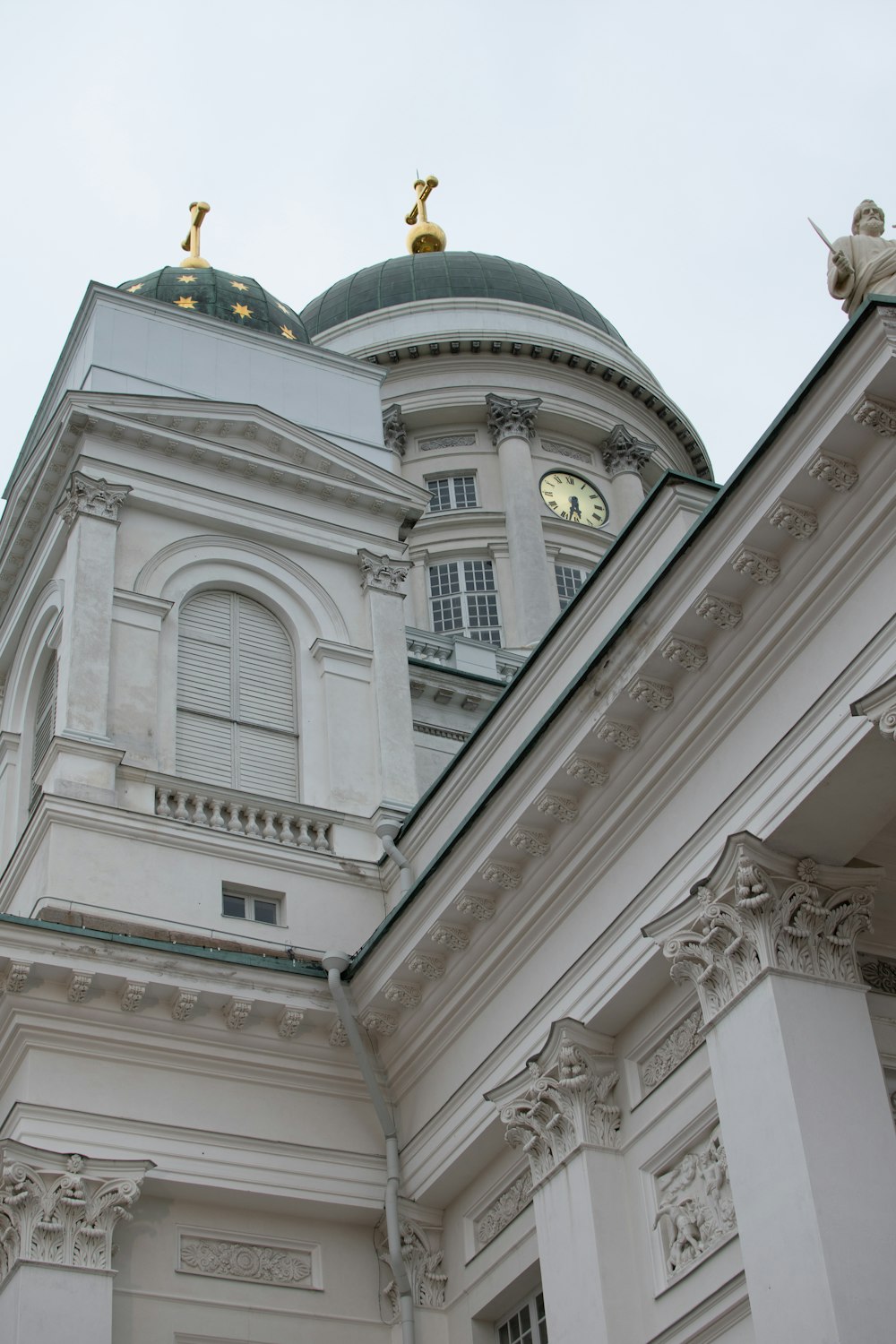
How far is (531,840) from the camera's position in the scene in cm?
1401

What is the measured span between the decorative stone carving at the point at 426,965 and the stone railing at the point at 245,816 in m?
3.00

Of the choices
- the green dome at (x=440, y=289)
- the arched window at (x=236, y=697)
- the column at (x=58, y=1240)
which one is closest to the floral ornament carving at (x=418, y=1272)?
the column at (x=58, y=1240)

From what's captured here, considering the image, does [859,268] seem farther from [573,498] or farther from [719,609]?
[573,498]

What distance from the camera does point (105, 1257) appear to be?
14000 mm

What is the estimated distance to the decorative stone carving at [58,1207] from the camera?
45.3ft

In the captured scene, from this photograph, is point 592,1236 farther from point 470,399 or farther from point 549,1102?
point 470,399

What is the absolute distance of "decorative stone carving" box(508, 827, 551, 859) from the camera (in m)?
14.0

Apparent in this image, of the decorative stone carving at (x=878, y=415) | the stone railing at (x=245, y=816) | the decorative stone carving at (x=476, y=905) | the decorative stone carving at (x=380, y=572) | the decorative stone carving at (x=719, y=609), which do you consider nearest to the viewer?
the decorative stone carving at (x=878, y=415)

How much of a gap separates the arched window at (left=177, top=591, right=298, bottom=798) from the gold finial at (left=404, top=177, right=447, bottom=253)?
23.9 metres

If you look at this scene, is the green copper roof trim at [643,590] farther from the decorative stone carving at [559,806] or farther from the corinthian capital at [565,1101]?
the corinthian capital at [565,1101]

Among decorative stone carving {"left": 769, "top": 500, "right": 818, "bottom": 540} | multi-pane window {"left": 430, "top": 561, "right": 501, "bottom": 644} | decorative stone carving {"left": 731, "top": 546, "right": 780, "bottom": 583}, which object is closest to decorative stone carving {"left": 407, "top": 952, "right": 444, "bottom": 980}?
decorative stone carving {"left": 731, "top": 546, "right": 780, "bottom": 583}

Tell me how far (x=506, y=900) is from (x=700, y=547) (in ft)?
11.7

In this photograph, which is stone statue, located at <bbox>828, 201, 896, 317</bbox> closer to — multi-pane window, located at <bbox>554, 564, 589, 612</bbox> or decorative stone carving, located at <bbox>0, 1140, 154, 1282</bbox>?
decorative stone carving, located at <bbox>0, 1140, 154, 1282</bbox>

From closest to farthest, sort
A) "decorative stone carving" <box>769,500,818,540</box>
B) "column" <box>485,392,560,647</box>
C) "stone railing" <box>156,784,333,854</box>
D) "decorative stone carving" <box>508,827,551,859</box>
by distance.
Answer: "decorative stone carving" <box>769,500,818,540</box> → "decorative stone carving" <box>508,827,551,859</box> → "stone railing" <box>156,784,333,854</box> → "column" <box>485,392,560,647</box>
